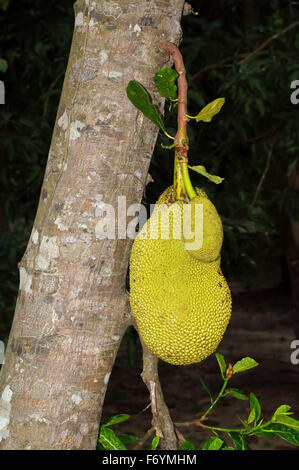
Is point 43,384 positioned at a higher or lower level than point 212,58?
lower

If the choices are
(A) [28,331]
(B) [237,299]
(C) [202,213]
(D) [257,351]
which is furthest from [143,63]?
(B) [237,299]

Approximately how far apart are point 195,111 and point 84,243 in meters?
1.62

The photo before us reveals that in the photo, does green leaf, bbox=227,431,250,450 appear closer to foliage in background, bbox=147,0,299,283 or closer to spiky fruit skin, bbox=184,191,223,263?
spiky fruit skin, bbox=184,191,223,263

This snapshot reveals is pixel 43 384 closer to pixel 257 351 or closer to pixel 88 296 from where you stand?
pixel 88 296

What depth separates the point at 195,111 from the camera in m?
2.21

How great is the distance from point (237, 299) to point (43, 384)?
582 centimetres

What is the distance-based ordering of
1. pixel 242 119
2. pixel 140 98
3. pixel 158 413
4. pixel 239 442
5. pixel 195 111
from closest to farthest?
pixel 140 98 → pixel 158 413 → pixel 239 442 → pixel 195 111 → pixel 242 119

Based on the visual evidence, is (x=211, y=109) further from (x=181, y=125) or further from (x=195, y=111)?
(x=195, y=111)

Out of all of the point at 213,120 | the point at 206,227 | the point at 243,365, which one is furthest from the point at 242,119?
the point at 206,227

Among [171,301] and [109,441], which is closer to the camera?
[171,301]

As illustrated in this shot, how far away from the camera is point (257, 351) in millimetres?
4375

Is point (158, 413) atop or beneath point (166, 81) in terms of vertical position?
beneath

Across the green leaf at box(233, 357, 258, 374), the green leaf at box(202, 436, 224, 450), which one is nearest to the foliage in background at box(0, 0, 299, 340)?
the green leaf at box(233, 357, 258, 374)

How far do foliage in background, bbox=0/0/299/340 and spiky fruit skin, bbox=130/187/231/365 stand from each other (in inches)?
41.4
